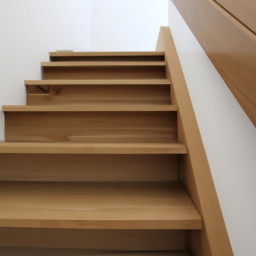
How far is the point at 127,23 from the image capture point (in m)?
3.71

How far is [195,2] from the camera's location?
0.64 metres

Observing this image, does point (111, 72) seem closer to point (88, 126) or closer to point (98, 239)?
point (88, 126)

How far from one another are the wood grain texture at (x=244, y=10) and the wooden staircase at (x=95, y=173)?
517 mm

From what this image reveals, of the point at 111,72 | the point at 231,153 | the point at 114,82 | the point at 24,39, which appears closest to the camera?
the point at 231,153

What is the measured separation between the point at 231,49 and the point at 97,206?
60cm

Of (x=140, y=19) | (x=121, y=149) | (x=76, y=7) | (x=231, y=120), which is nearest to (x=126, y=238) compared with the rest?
(x=121, y=149)

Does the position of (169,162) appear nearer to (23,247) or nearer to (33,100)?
(23,247)

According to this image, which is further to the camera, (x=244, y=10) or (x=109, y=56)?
(x=109, y=56)

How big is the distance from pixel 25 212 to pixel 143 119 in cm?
66

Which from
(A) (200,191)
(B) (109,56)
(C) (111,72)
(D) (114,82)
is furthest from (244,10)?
(B) (109,56)

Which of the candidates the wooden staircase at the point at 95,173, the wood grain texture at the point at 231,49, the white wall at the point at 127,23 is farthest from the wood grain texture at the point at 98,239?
the white wall at the point at 127,23

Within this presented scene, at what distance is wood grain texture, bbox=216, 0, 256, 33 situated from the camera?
0.37 meters

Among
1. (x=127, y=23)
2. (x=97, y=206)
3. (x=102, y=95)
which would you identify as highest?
(x=127, y=23)

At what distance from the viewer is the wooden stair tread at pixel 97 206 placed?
0.69 metres
